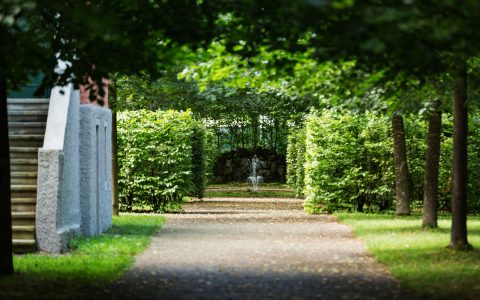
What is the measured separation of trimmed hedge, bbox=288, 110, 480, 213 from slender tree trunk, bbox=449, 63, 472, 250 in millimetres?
10050

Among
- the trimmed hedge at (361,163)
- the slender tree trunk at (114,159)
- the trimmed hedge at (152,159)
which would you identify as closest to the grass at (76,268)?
the slender tree trunk at (114,159)

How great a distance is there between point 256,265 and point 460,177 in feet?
11.4

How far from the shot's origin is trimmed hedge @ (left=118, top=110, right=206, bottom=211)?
26.6 m

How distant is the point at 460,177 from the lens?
14008 mm

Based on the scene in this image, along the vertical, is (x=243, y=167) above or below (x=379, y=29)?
below

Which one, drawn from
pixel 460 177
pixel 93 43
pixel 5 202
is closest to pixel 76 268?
pixel 5 202

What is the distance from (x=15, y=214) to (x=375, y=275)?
586cm

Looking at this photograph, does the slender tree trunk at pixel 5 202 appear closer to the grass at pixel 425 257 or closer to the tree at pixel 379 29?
the tree at pixel 379 29

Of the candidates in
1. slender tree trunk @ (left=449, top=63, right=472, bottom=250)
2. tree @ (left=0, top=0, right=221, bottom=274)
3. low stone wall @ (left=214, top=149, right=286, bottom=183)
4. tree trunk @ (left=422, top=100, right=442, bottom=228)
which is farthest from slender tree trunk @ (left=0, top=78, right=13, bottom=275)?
low stone wall @ (left=214, top=149, right=286, bottom=183)

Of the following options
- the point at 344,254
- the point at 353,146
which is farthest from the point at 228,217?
the point at 344,254

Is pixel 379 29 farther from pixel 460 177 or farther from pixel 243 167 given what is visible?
pixel 243 167

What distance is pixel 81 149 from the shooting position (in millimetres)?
17906

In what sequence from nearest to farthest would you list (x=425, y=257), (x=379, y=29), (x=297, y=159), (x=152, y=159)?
1. (x=379, y=29)
2. (x=425, y=257)
3. (x=152, y=159)
4. (x=297, y=159)

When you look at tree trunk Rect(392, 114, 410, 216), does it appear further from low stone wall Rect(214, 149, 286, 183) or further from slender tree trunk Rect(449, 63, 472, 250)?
low stone wall Rect(214, 149, 286, 183)
